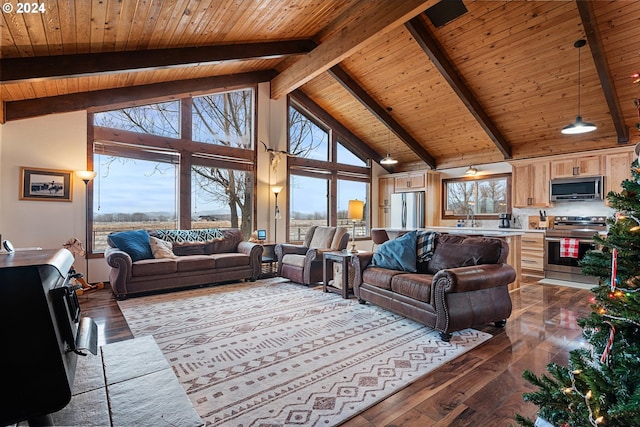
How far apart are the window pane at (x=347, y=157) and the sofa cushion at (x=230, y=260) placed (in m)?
4.07

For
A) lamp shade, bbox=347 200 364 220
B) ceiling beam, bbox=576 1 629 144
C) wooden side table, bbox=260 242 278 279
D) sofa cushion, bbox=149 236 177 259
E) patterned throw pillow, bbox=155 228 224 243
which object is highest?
ceiling beam, bbox=576 1 629 144

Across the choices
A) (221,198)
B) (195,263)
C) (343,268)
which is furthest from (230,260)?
(343,268)

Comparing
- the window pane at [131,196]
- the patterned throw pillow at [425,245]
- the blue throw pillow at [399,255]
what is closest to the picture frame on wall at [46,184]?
the window pane at [131,196]

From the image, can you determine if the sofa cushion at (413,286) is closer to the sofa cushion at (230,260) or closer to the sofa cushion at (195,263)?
the sofa cushion at (230,260)

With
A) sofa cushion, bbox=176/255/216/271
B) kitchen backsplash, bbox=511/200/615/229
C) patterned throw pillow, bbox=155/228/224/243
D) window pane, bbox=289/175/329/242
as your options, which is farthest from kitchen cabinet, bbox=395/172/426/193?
sofa cushion, bbox=176/255/216/271

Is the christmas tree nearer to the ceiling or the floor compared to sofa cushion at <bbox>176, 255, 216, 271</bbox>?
nearer to the ceiling

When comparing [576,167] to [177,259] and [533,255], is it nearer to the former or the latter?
[533,255]

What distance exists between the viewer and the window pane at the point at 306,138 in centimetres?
739

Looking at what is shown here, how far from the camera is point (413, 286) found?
121 inches

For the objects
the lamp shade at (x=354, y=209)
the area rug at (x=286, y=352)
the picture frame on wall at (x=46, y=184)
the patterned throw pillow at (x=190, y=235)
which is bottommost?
the area rug at (x=286, y=352)

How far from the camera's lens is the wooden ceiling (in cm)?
327

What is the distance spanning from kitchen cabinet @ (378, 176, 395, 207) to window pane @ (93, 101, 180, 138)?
18.0 feet

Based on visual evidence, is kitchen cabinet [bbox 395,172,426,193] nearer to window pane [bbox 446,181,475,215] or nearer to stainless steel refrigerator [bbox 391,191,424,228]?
stainless steel refrigerator [bbox 391,191,424,228]

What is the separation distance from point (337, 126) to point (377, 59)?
2497mm
